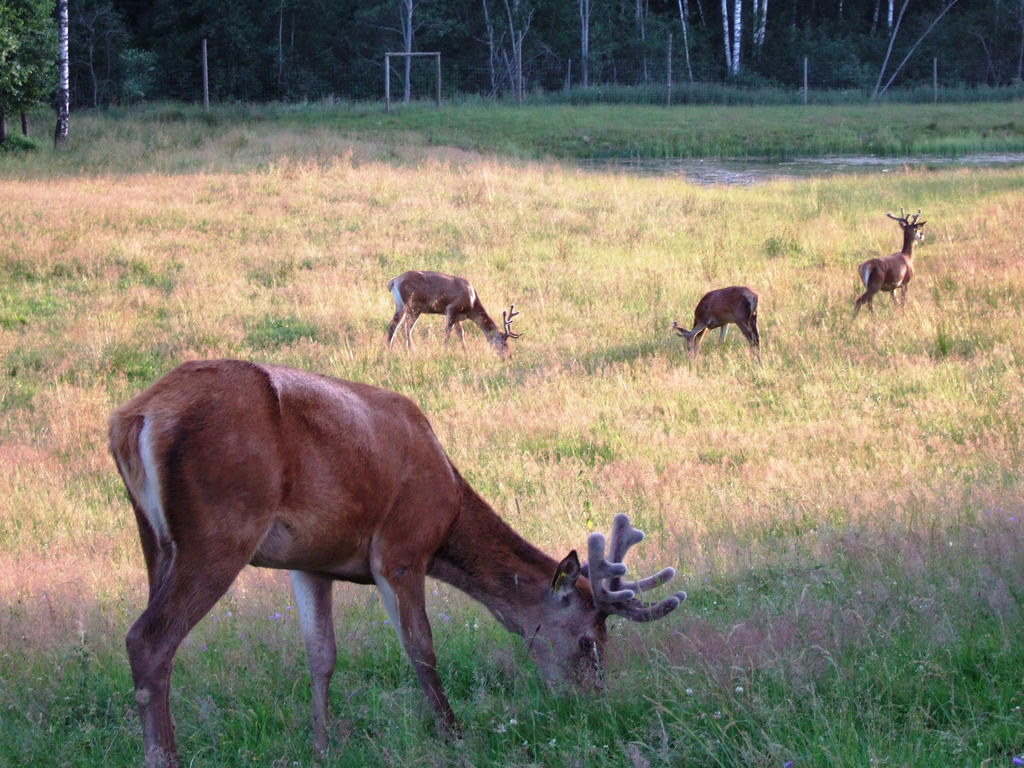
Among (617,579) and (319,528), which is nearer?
(319,528)

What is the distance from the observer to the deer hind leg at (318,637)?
15.4 feet

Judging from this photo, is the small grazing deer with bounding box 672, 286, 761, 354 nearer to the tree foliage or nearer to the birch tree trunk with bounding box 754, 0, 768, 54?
the tree foliage

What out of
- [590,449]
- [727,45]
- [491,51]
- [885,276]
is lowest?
[590,449]

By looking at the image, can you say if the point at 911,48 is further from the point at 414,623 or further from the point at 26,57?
the point at 414,623

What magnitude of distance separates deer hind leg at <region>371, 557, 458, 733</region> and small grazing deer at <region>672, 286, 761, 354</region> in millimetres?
8366

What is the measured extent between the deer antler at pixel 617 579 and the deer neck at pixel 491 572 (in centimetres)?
29

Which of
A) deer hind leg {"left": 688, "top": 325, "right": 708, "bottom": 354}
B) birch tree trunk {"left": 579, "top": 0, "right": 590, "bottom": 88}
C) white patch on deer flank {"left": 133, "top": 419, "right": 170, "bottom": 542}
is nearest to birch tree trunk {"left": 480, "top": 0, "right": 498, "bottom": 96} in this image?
birch tree trunk {"left": 579, "top": 0, "right": 590, "bottom": 88}

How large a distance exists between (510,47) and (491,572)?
2106 inches

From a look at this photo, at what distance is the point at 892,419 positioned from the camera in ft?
30.7

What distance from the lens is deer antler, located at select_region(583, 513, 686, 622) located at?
15.2 ft

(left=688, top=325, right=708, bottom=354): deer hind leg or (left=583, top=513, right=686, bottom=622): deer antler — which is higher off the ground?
(left=688, top=325, right=708, bottom=354): deer hind leg

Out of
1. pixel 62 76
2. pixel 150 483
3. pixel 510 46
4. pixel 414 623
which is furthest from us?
pixel 510 46

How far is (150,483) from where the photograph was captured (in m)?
4.15

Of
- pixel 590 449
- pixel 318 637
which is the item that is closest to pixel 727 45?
pixel 590 449
